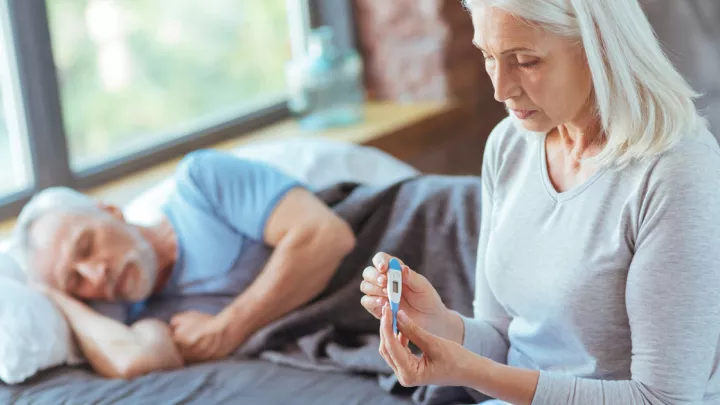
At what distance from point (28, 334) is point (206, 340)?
1.07 feet

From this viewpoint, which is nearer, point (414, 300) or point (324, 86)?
point (414, 300)

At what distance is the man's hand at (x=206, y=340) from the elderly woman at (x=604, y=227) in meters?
0.62

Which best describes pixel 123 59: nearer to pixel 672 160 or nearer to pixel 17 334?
pixel 17 334

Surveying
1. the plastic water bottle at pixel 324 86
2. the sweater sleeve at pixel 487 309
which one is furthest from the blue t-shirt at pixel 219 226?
the plastic water bottle at pixel 324 86

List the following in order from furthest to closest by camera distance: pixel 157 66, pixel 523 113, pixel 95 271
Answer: pixel 157 66 → pixel 95 271 → pixel 523 113

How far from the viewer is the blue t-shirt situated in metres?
1.86

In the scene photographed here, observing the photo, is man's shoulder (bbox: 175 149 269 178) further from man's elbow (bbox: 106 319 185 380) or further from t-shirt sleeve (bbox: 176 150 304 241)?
man's elbow (bbox: 106 319 185 380)

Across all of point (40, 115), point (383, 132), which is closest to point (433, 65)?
point (383, 132)

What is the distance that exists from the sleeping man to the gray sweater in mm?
545

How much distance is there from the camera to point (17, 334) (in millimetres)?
1638

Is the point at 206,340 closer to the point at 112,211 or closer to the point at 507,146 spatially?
the point at 112,211

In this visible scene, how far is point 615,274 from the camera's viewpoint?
1.14 m

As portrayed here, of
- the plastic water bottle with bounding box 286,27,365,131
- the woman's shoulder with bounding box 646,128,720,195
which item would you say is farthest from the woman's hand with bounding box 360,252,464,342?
the plastic water bottle with bounding box 286,27,365,131

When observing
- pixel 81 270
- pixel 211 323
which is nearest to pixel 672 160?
pixel 211 323
